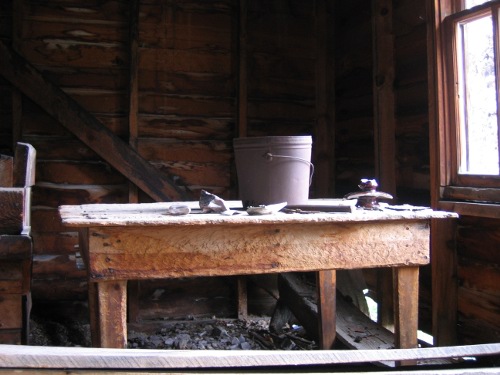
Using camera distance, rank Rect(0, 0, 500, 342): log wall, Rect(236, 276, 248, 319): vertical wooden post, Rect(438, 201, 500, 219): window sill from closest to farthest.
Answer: Rect(438, 201, 500, 219): window sill
Rect(0, 0, 500, 342): log wall
Rect(236, 276, 248, 319): vertical wooden post

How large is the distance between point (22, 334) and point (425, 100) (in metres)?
2.82

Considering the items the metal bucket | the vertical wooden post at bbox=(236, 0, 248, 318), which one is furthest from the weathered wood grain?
the vertical wooden post at bbox=(236, 0, 248, 318)

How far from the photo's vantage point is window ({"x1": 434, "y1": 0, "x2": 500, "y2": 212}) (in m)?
3.17

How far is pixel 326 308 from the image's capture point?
323 cm

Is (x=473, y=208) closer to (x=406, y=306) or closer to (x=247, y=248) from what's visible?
(x=406, y=306)

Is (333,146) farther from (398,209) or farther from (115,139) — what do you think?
(398,209)

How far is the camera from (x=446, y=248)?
3486mm

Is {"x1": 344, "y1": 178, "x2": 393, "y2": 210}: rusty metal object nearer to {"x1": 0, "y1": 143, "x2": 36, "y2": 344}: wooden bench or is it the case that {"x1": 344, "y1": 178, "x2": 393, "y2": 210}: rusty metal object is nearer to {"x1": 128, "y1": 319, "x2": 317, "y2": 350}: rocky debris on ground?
{"x1": 0, "y1": 143, "x2": 36, "y2": 344}: wooden bench

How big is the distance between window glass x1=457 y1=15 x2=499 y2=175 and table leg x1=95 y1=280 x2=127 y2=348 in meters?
2.21

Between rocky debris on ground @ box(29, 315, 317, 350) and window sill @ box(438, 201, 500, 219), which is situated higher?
window sill @ box(438, 201, 500, 219)

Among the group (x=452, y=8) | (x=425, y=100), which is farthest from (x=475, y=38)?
(x=425, y=100)

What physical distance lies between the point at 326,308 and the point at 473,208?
3.37ft

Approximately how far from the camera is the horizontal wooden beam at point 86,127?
177 inches

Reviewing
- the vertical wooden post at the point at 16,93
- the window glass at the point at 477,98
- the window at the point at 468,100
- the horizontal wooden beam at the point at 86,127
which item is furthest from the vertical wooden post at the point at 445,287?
the vertical wooden post at the point at 16,93
